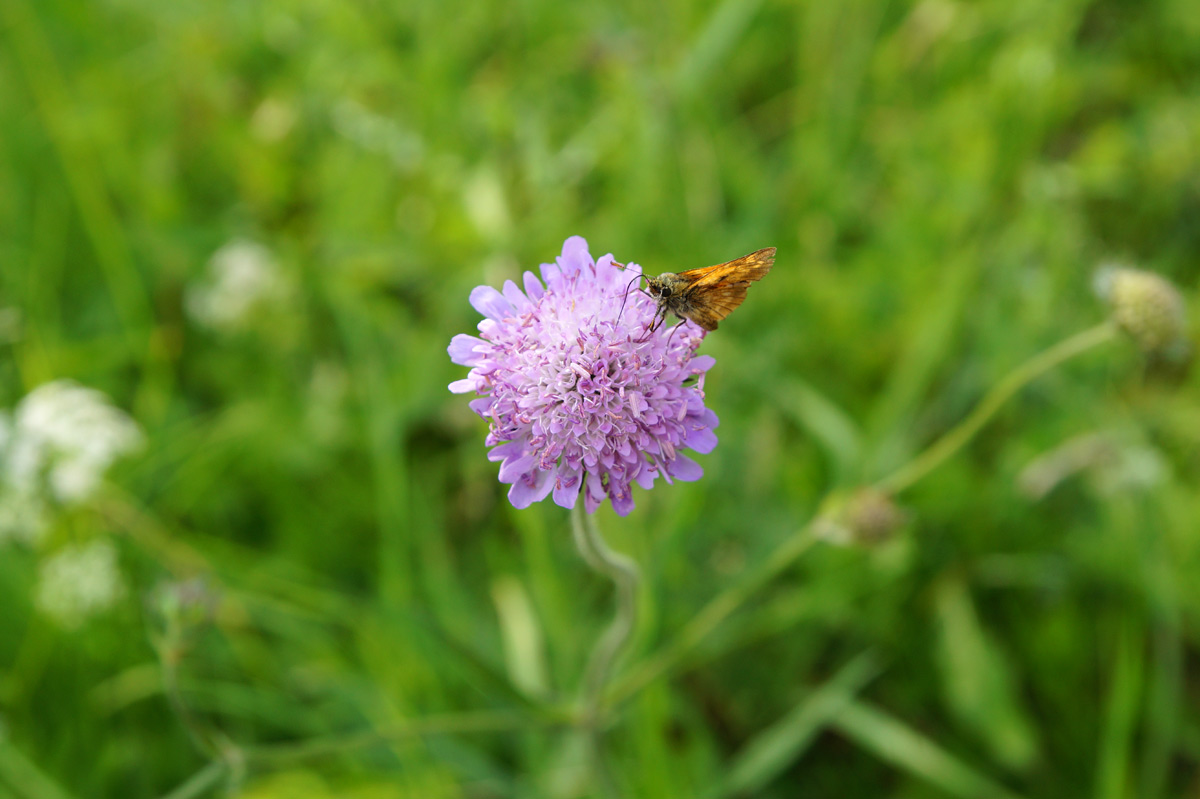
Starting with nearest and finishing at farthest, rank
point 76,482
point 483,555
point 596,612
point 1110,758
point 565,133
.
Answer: point 1110,758 → point 76,482 → point 596,612 → point 483,555 → point 565,133

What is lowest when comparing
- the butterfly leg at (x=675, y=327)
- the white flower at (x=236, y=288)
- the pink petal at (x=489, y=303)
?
the butterfly leg at (x=675, y=327)

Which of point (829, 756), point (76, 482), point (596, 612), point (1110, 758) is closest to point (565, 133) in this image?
point (596, 612)

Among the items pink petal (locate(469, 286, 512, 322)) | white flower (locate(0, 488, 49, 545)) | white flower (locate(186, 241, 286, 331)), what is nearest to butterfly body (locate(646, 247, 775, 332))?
pink petal (locate(469, 286, 512, 322))

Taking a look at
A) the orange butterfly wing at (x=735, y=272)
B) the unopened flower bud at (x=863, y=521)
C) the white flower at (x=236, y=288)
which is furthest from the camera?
the white flower at (x=236, y=288)

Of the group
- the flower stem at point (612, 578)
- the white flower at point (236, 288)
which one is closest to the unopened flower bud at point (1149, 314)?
the flower stem at point (612, 578)

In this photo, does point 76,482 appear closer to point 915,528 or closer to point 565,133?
point 565,133

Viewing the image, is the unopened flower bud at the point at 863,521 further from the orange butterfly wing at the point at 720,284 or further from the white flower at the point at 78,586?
the white flower at the point at 78,586

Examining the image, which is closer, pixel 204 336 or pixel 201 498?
pixel 201 498
